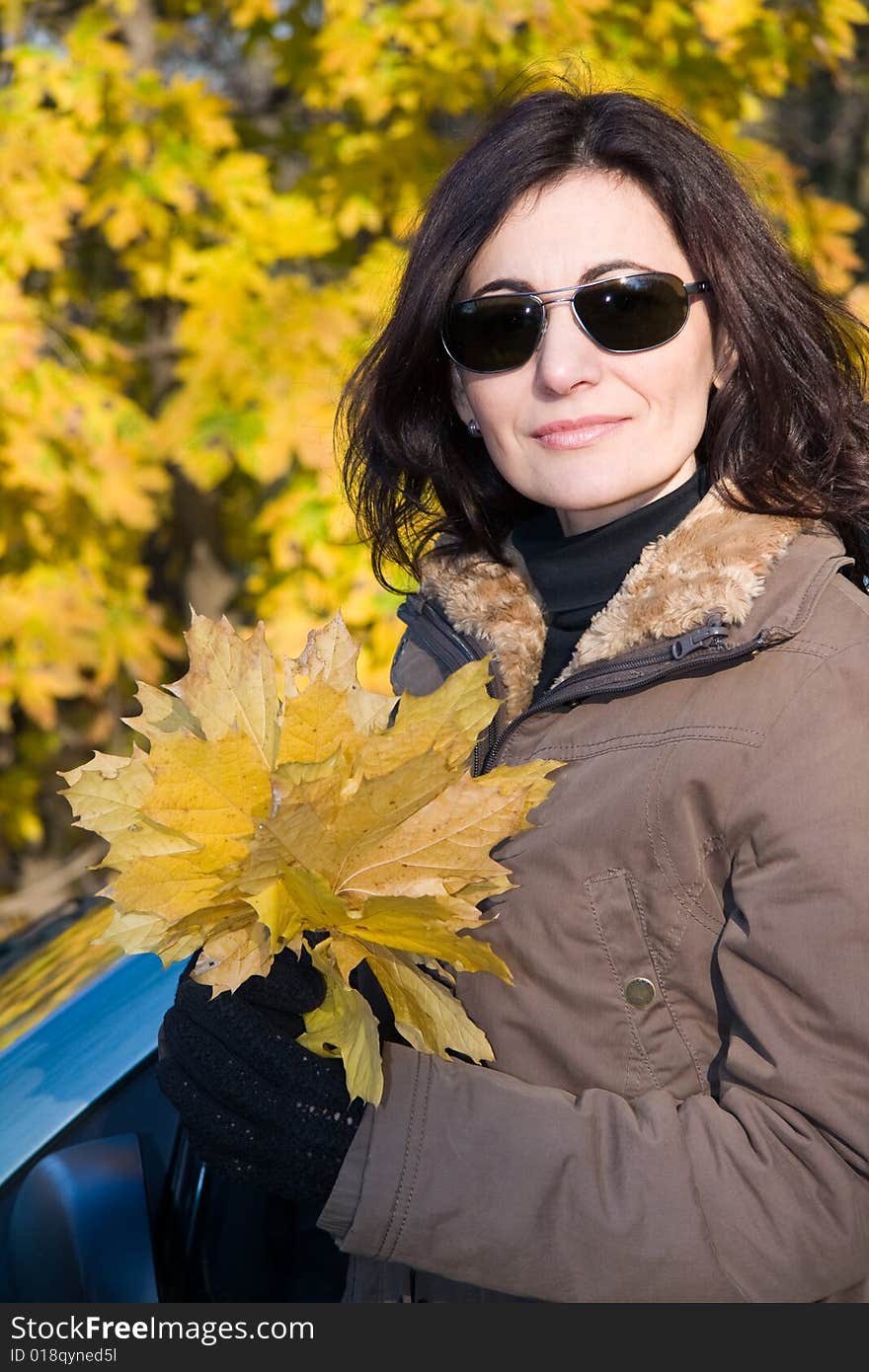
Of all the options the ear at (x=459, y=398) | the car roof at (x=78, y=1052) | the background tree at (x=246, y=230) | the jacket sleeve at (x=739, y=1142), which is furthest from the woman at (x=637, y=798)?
the background tree at (x=246, y=230)

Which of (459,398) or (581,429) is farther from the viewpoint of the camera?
(459,398)

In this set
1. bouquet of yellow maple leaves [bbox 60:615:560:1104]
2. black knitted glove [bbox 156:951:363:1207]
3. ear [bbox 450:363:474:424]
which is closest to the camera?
bouquet of yellow maple leaves [bbox 60:615:560:1104]

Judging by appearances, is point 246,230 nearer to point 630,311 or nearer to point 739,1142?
point 630,311

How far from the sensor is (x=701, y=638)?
4.26ft

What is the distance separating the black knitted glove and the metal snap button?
0.28 metres

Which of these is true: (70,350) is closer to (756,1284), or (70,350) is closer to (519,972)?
(519,972)

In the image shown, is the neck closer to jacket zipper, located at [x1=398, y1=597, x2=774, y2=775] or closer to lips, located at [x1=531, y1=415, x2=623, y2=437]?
lips, located at [x1=531, y1=415, x2=623, y2=437]

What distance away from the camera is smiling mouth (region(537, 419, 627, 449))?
149 centimetres

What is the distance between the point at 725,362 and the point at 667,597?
39cm

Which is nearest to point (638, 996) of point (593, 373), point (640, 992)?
point (640, 992)

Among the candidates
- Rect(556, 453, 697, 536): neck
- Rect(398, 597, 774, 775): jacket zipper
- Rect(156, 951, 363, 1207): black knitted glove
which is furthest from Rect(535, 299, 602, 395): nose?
Rect(156, 951, 363, 1207): black knitted glove

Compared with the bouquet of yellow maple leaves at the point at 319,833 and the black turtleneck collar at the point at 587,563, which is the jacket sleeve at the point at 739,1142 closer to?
the bouquet of yellow maple leaves at the point at 319,833

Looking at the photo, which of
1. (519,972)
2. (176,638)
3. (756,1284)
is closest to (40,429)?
(176,638)

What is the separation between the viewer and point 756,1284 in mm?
1167
